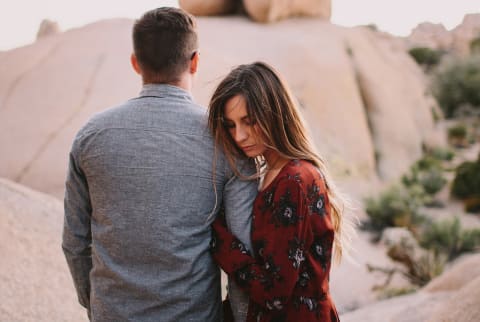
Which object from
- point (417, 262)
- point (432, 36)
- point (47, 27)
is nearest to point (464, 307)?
point (417, 262)

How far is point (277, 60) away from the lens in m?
10.2

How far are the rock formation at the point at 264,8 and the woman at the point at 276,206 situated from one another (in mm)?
9982

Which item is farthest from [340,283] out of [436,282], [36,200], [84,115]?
[84,115]

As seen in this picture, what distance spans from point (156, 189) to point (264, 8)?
33.9 ft

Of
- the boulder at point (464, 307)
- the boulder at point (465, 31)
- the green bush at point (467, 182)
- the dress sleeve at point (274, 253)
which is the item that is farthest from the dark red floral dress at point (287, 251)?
the boulder at point (465, 31)

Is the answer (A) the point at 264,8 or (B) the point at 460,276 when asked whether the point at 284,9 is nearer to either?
(A) the point at 264,8

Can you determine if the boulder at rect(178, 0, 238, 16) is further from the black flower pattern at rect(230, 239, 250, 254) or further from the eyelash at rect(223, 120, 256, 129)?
the black flower pattern at rect(230, 239, 250, 254)

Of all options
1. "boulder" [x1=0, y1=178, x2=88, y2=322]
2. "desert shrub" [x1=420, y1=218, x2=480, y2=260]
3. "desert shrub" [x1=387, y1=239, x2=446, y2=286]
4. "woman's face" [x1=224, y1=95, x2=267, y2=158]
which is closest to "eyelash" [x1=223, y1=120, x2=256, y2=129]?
"woman's face" [x1=224, y1=95, x2=267, y2=158]

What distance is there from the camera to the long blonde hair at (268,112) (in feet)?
5.87

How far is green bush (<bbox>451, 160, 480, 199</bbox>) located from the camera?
1062cm

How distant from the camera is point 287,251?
1.63m

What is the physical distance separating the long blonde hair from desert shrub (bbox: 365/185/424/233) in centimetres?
713

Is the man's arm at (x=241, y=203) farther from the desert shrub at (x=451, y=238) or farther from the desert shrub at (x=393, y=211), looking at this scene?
the desert shrub at (x=393, y=211)

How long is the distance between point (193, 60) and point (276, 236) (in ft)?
A: 2.23
